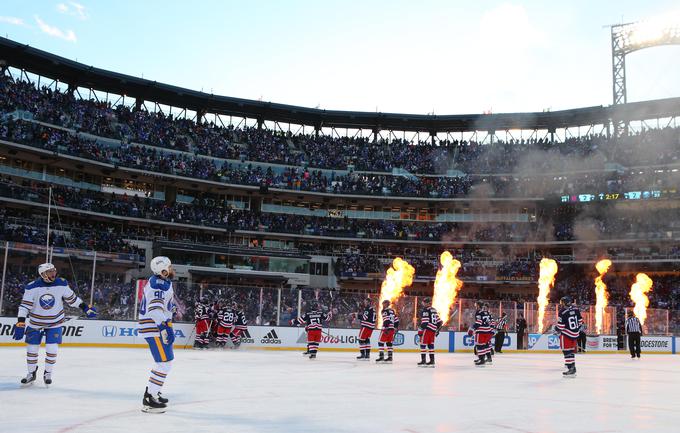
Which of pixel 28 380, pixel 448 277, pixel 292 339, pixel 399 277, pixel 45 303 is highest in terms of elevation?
pixel 448 277

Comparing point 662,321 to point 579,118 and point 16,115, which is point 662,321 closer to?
point 579,118

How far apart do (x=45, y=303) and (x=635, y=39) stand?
221ft

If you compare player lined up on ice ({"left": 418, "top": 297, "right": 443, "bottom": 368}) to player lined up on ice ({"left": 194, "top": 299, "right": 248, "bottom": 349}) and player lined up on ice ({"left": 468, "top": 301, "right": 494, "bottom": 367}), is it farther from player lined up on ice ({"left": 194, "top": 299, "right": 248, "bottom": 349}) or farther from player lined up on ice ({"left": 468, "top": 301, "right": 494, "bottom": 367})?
player lined up on ice ({"left": 194, "top": 299, "right": 248, "bottom": 349})

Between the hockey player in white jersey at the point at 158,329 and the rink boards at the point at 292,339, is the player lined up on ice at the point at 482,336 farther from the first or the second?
the hockey player in white jersey at the point at 158,329

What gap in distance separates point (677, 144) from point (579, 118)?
10.3 metres

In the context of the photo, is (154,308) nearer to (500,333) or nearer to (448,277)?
(500,333)

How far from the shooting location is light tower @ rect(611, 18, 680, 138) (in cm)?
6588

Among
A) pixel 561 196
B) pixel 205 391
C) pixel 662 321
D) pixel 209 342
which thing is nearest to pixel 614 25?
pixel 561 196

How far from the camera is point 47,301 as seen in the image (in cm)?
1330

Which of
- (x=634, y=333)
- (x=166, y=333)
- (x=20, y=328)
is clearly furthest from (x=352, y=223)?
(x=166, y=333)

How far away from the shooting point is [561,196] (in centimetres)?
6475

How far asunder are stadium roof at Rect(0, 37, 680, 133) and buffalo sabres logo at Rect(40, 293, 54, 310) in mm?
50240

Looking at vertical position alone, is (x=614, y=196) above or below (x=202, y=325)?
above

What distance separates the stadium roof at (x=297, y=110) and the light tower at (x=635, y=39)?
237 centimetres
